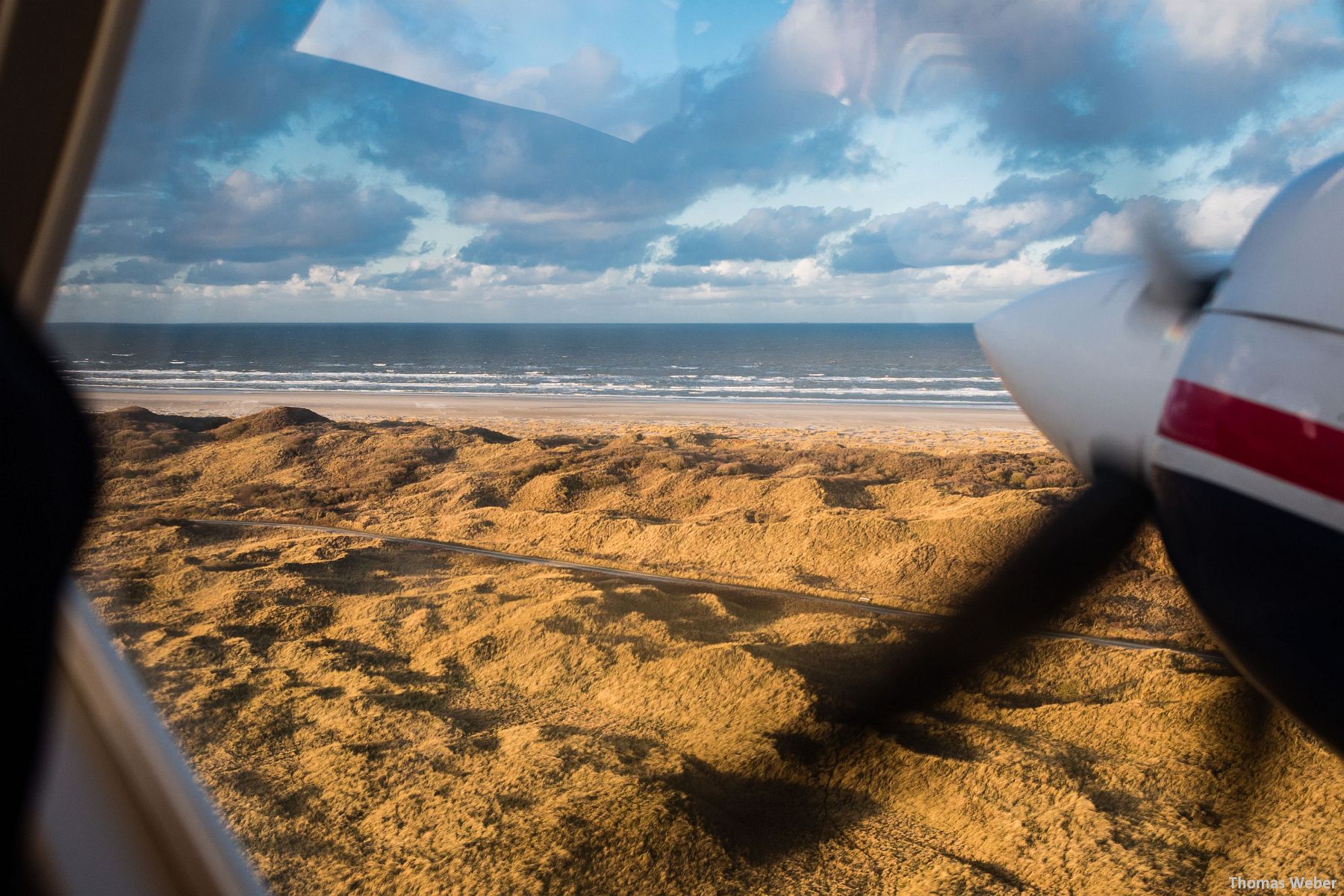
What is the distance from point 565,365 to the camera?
93.2 ft

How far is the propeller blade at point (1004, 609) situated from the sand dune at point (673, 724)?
8 cm

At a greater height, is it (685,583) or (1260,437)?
(1260,437)

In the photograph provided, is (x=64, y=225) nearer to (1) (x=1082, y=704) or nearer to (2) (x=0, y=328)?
(2) (x=0, y=328)

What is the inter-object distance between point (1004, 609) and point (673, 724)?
1512mm

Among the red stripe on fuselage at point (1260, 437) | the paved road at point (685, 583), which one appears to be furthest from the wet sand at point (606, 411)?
the red stripe on fuselage at point (1260, 437)

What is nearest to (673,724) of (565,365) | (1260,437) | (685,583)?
(685,583)

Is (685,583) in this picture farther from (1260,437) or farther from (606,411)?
(606,411)

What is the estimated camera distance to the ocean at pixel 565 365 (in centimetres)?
688

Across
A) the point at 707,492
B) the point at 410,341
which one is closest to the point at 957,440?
the point at 707,492

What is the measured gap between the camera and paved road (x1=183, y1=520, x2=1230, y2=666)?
3420mm

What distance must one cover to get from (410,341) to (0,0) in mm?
37026

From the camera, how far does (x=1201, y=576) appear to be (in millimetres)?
1149

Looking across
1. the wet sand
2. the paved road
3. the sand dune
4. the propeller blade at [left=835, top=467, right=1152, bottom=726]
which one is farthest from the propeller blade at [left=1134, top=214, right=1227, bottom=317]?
the wet sand

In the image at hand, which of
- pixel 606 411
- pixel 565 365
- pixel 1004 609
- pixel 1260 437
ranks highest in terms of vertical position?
pixel 1260 437
